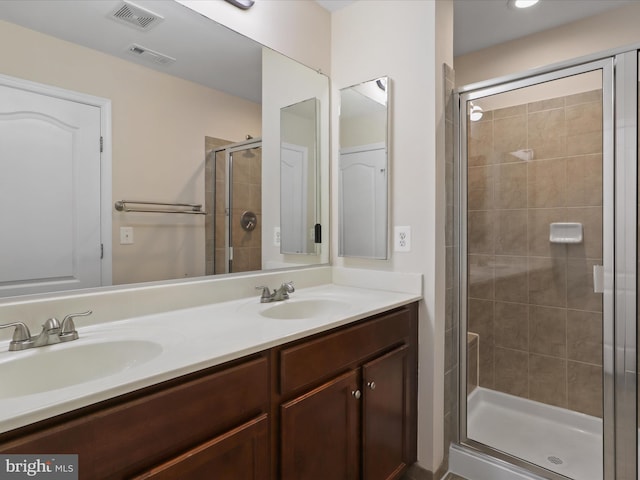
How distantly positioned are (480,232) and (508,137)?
51 cm

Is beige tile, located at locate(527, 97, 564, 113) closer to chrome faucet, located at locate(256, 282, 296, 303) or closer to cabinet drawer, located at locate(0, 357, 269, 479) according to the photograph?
chrome faucet, located at locate(256, 282, 296, 303)

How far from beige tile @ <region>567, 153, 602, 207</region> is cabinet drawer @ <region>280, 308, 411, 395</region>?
92 centimetres

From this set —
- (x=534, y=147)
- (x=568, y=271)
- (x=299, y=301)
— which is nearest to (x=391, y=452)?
(x=299, y=301)

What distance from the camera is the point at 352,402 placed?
134 cm

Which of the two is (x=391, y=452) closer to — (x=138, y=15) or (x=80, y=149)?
(x=80, y=149)

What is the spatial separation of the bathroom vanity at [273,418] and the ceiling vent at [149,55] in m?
1.16

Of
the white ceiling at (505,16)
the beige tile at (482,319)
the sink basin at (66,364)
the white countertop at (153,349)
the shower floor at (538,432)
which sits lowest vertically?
the shower floor at (538,432)

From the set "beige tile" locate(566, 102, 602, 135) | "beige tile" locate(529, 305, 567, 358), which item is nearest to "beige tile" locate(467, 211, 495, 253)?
"beige tile" locate(529, 305, 567, 358)

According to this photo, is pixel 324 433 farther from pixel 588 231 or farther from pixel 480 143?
pixel 480 143

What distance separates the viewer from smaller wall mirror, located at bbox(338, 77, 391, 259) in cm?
→ 187

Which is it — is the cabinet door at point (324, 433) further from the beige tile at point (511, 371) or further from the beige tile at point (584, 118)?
the beige tile at point (584, 118)

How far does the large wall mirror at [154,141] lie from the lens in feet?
3.61

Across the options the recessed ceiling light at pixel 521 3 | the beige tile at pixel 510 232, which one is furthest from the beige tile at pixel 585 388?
the recessed ceiling light at pixel 521 3

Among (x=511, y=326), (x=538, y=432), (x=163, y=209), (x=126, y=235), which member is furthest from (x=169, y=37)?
Answer: (x=538, y=432)
